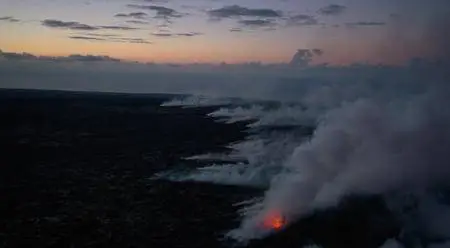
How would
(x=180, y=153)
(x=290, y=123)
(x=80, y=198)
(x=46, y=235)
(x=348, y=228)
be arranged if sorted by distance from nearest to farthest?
(x=348, y=228), (x=46, y=235), (x=80, y=198), (x=180, y=153), (x=290, y=123)

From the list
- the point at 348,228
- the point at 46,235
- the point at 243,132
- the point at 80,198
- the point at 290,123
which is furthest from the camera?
the point at 290,123

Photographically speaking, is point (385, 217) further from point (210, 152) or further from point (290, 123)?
point (290, 123)

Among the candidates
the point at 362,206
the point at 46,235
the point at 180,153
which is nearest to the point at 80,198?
the point at 46,235

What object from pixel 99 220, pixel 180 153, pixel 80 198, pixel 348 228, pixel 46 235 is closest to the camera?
pixel 348 228

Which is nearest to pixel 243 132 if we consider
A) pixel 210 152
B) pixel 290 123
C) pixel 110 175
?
pixel 290 123

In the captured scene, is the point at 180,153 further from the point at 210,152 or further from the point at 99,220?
the point at 99,220

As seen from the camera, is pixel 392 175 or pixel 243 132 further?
pixel 243 132
